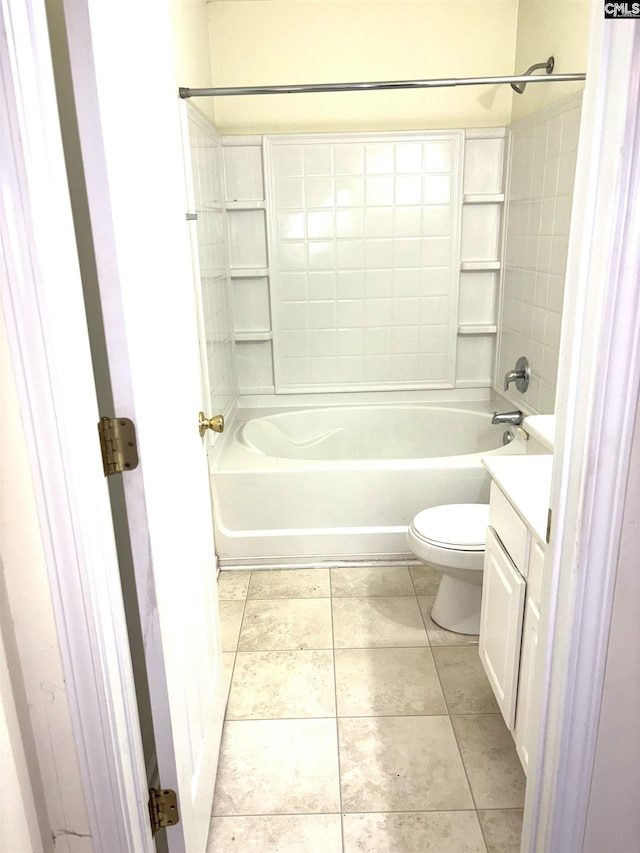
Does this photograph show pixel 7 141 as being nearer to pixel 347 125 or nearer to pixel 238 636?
Result: pixel 238 636

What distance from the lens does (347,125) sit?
3230 millimetres

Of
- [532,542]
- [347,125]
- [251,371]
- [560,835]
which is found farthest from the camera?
[251,371]

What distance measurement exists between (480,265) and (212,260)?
147cm

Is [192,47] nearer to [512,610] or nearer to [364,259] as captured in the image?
[364,259]

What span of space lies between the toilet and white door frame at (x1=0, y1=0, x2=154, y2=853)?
1.30 metres

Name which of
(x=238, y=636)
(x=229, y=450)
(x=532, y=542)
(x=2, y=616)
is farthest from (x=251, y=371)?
(x=2, y=616)

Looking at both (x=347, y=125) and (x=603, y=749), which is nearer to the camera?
(x=603, y=749)

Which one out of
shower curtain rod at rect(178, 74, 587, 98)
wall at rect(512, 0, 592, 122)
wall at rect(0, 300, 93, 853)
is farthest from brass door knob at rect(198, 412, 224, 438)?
wall at rect(512, 0, 592, 122)

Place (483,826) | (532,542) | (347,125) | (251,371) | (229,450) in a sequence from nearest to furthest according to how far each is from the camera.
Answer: (532,542)
(483,826)
(229,450)
(347,125)
(251,371)

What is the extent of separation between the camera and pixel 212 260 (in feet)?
9.54

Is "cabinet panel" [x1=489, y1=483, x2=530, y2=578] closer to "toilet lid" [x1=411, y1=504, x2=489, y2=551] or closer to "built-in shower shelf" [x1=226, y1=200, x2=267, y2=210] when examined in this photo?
"toilet lid" [x1=411, y1=504, x2=489, y2=551]

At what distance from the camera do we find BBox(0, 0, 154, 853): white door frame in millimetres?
781

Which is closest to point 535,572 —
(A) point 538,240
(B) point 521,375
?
(B) point 521,375

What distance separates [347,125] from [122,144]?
2573 mm
